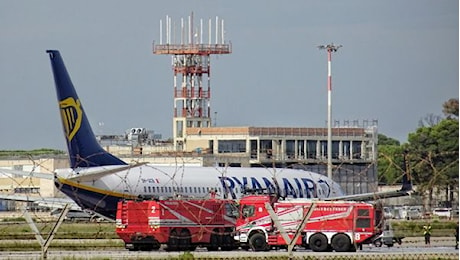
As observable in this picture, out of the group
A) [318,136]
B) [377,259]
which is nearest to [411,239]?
[377,259]

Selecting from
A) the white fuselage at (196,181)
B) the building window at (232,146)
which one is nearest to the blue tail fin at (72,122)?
the white fuselage at (196,181)

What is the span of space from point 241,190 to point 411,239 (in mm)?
12074

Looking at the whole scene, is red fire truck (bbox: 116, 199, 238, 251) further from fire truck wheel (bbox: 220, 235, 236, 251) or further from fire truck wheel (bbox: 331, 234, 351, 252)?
fire truck wheel (bbox: 331, 234, 351, 252)

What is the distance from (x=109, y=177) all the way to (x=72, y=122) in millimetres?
4637

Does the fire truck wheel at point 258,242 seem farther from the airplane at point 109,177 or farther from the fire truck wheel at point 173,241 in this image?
the airplane at point 109,177

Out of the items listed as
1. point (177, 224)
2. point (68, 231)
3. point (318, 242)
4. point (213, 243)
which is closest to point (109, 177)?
point (68, 231)

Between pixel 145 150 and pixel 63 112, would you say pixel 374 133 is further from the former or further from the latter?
pixel 63 112

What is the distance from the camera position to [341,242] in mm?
52312

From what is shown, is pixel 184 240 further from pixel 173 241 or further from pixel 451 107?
pixel 451 107

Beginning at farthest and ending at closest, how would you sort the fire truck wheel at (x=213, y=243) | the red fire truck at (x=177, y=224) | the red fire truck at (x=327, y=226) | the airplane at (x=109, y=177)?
1. the airplane at (x=109, y=177)
2. the fire truck wheel at (x=213, y=243)
3. the red fire truck at (x=177, y=224)
4. the red fire truck at (x=327, y=226)

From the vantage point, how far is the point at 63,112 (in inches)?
2808

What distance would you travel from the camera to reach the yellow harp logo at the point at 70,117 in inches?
2800

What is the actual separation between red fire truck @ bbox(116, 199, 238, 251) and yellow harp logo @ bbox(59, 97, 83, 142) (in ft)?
51.6

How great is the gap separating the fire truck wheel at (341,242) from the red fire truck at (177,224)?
18.4 feet
